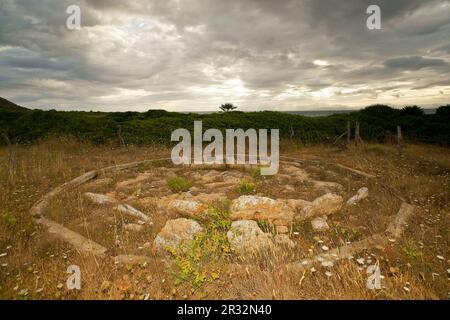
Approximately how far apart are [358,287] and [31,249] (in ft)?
15.4

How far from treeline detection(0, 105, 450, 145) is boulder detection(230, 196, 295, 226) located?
34.1ft

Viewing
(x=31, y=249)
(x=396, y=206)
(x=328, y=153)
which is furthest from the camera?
(x=328, y=153)

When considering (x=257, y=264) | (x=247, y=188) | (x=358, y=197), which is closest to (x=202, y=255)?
(x=257, y=264)

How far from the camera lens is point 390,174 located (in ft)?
27.5

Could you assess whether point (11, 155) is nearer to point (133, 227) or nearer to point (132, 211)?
point (132, 211)

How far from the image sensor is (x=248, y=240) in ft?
14.1

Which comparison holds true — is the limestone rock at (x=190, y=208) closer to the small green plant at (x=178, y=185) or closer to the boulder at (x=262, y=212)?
the boulder at (x=262, y=212)

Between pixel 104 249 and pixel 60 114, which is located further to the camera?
pixel 60 114

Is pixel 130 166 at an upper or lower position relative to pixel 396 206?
upper

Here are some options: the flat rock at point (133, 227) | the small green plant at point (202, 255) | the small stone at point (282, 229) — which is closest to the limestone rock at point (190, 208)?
the small green plant at point (202, 255)

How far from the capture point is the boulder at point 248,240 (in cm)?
418

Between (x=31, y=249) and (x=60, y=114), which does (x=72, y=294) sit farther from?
(x=60, y=114)

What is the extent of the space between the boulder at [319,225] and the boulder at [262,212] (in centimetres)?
42
